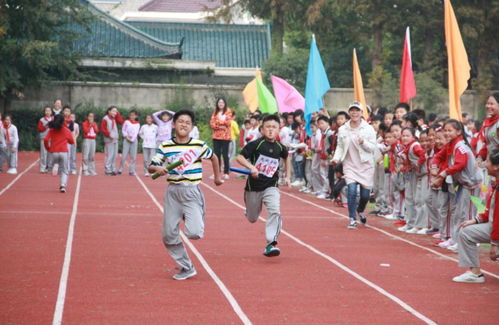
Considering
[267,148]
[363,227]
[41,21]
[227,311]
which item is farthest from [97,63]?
[227,311]

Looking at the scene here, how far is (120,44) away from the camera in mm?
41312

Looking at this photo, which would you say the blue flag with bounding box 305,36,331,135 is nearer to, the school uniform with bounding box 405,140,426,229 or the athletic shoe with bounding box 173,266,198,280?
the school uniform with bounding box 405,140,426,229

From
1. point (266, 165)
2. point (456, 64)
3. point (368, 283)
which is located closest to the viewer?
point (368, 283)

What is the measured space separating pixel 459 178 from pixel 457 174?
5 cm

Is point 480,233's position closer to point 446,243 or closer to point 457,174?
point 457,174

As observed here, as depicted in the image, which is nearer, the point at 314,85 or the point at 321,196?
the point at 321,196

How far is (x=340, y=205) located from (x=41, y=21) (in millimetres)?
19293

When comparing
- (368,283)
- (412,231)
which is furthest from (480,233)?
(412,231)

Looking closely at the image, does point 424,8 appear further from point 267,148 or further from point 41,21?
point 267,148

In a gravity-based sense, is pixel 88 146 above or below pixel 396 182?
above

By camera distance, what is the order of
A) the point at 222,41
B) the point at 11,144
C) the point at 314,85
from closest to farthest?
the point at 314,85 < the point at 11,144 < the point at 222,41

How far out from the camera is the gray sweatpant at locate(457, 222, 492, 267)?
29.9 feet

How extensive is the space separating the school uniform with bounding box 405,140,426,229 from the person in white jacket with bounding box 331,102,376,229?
55 centimetres

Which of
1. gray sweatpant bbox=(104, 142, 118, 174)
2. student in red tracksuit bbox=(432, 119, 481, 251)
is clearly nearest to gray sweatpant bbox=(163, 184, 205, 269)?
student in red tracksuit bbox=(432, 119, 481, 251)
